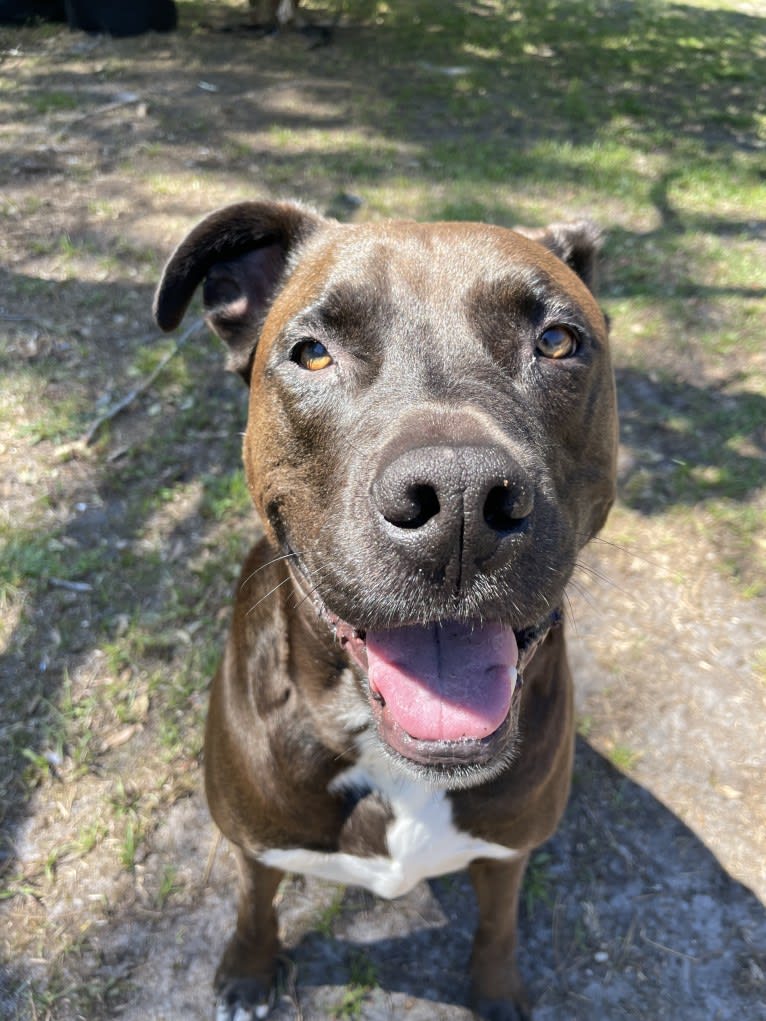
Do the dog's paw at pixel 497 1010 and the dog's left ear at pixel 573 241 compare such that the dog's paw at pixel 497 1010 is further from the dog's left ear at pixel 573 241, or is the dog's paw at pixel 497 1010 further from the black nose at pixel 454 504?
the dog's left ear at pixel 573 241

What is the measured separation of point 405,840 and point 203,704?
147 cm

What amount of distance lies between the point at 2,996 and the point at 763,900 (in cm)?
277

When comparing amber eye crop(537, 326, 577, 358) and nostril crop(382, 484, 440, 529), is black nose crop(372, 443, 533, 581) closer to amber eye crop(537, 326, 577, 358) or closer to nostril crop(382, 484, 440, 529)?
nostril crop(382, 484, 440, 529)

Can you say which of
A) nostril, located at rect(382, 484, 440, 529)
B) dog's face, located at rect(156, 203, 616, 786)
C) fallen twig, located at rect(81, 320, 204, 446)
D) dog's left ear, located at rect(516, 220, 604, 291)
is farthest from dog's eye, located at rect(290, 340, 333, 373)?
fallen twig, located at rect(81, 320, 204, 446)

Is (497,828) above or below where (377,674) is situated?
below

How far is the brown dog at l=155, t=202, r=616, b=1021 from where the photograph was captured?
64.2 inches

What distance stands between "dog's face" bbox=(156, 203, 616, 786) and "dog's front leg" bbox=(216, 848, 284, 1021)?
111 cm

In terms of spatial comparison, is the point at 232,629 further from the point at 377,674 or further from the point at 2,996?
the point at 2,996

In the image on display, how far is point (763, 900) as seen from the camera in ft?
9.95

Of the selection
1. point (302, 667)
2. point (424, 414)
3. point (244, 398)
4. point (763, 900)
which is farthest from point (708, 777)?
point (244, 398)

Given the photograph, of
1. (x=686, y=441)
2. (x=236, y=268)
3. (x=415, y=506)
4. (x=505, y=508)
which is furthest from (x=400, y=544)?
(x=686, y=441)

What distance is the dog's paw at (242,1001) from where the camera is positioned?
8.77 feet

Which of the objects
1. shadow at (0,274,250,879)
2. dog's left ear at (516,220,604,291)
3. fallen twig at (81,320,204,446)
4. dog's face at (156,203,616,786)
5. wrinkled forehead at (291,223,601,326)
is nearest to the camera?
dog's face at (156,203,616,786)

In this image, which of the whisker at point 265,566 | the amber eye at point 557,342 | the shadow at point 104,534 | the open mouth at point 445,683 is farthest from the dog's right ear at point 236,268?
the shadow at point 104,534
